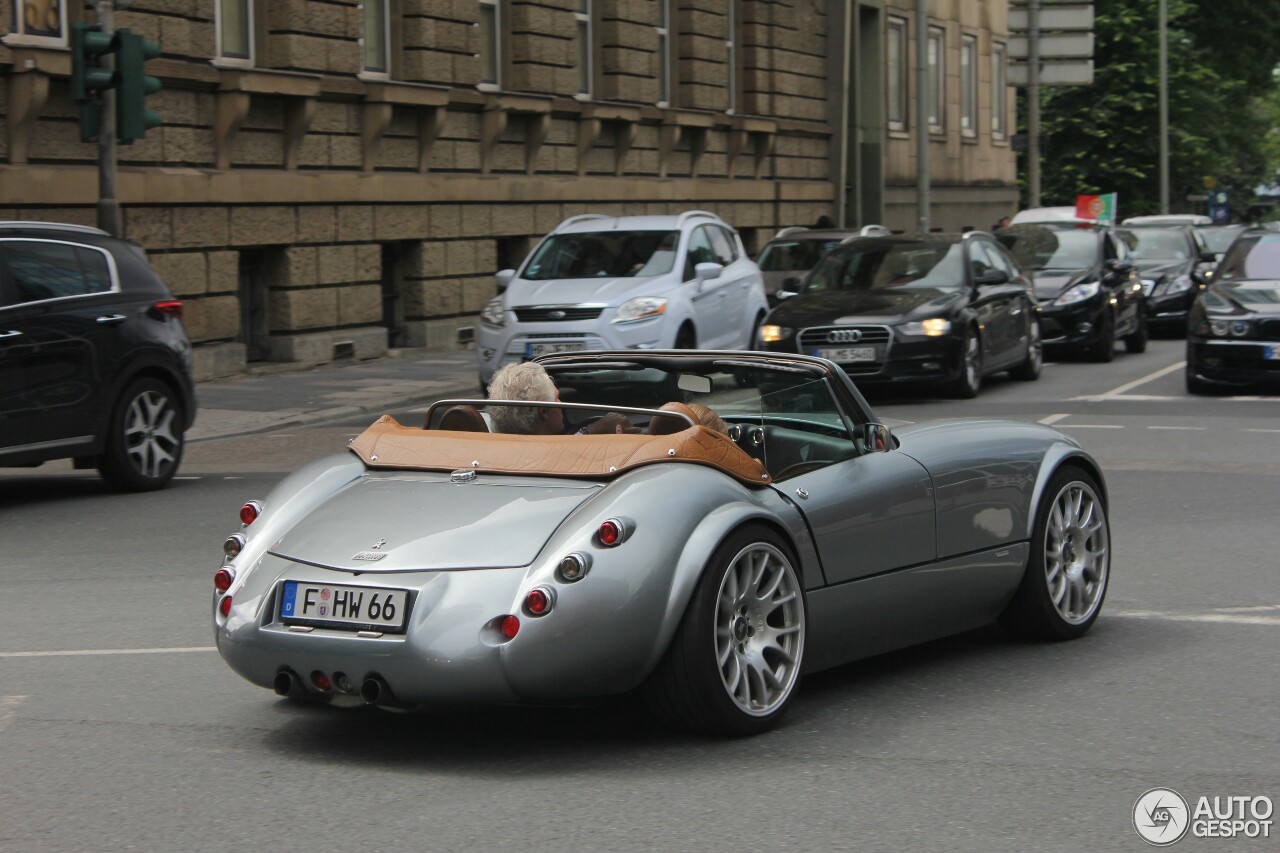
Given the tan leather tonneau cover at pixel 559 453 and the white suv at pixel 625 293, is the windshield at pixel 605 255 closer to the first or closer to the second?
the white suv at pixel 625 293

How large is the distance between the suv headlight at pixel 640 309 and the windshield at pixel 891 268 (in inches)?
68.5

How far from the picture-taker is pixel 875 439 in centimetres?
655

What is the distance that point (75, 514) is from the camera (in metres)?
11.5

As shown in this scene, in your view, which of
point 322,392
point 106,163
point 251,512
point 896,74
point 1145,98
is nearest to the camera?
point 251,512

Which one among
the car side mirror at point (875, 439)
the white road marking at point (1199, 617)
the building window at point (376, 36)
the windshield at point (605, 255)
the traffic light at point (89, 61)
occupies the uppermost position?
the building window at point (376, 36)

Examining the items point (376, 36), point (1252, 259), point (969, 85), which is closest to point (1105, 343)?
point (1252, 259)

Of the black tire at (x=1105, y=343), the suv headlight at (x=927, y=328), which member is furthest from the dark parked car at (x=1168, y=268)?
the suv headlight at (x=927, y=328)

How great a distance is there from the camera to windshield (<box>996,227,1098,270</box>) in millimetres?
23797

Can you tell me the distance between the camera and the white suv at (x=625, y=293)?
1847 centimetres

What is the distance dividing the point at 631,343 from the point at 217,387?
4.97 metres

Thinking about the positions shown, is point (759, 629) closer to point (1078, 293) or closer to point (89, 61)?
point (89, 61)

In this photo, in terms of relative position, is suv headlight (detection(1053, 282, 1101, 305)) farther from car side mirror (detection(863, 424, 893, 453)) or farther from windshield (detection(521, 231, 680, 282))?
car side mirror (detection(863, 424, 893, 453))

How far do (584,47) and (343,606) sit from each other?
2662cm

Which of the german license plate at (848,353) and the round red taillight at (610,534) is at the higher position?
the round red taillight at (610,534)
